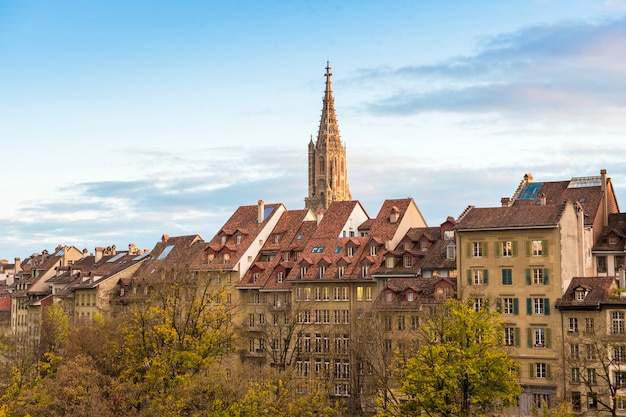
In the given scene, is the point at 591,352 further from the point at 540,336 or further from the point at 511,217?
the point at 511,217

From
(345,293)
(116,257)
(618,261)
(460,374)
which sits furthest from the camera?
(116,257)

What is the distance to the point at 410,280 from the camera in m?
101

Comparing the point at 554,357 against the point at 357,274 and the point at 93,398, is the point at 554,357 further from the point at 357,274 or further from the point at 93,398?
the point at 93,398

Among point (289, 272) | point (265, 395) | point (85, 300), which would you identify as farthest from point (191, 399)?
point (85, 300)

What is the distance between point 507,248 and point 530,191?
2276 centimetres

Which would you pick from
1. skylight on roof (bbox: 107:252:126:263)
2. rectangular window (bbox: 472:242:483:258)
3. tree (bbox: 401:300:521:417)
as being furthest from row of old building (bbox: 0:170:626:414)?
skylight on roof (bbox: 107:252:126:263)

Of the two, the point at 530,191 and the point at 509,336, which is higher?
the point at 530,191

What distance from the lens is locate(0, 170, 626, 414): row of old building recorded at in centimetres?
8856

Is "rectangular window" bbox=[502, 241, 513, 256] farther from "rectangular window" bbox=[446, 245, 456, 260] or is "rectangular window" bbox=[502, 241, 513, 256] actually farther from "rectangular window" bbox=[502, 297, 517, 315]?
"rectangular window" bbox=[446, 245, 456, 260]

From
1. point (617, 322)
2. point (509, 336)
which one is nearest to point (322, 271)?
point (509, 336)

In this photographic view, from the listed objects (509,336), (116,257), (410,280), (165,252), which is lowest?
(509,336)

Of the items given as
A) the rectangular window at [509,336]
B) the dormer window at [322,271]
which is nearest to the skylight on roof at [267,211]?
the dormer window at [322,271]

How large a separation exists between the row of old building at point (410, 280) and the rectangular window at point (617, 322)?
0.12m

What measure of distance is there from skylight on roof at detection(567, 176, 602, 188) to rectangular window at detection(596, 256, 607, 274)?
409 inches
